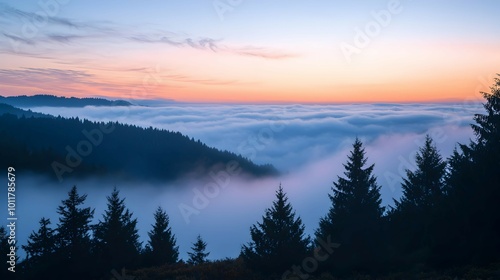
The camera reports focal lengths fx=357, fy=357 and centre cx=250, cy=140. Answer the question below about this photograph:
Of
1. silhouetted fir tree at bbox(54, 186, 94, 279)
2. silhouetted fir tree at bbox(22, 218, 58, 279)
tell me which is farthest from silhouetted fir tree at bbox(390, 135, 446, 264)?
silhouetted fir tree at bbox(22, 218, 58, 279)

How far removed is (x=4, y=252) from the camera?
2594 cm

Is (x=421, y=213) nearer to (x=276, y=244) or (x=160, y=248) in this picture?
(x=276, y=244)

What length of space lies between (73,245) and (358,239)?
58.7ft

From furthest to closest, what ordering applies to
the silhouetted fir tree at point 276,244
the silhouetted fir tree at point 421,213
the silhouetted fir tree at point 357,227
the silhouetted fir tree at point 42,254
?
the silhouetted fir tree at point 42,254, the silhouetted fir tree at point 276,244, the silhouetted fir tree at point 357,227, the silhouetted fir tree at point 421,213

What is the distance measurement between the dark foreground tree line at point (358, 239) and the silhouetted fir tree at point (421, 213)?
0.19 feet

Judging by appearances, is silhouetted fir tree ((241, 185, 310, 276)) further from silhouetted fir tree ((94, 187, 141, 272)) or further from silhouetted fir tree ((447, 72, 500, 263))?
silhouetted fir tree ((94, 187, 141, 272))

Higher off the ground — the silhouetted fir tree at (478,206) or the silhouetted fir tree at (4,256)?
the silhouetted fir tree at (478,206)

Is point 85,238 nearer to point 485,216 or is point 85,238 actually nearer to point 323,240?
point 323,240

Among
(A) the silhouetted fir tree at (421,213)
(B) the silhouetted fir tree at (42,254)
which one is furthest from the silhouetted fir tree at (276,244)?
(B) the silhouetted fir tree at (42,254)

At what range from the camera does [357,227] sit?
18516mm

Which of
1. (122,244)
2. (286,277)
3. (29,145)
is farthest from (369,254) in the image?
(29,145)

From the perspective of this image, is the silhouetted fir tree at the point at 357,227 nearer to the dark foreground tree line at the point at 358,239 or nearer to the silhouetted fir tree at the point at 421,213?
the dark foreground tree line at the point at 358,239

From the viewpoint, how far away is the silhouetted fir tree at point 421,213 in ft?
54.0

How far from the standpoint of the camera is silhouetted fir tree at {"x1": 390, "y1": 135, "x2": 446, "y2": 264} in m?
16.5
